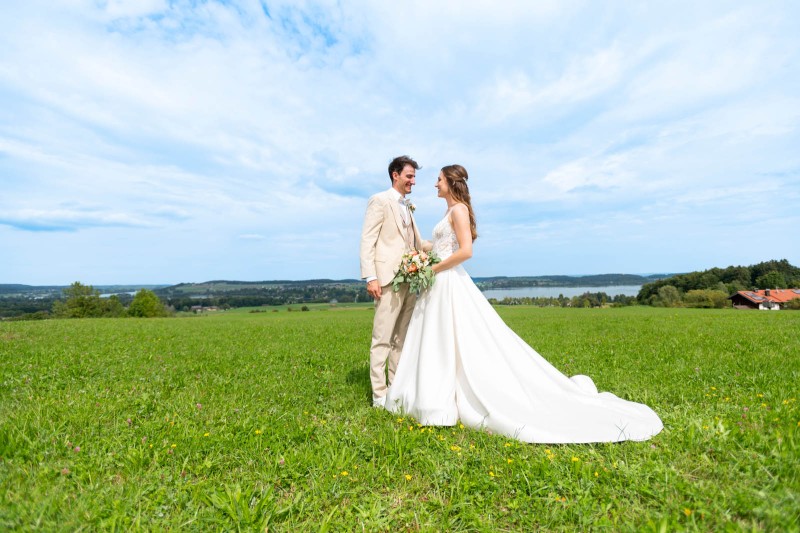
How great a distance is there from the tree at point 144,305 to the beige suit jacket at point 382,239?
6834 cm

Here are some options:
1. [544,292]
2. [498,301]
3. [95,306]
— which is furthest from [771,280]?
[95,306]

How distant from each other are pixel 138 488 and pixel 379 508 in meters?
2.13

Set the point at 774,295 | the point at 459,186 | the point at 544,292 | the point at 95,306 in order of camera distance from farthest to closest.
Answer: the point at 544,292 → the point at 95,306 → the point at 774,295 → the point at 459,186

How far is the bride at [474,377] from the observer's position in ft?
15.7

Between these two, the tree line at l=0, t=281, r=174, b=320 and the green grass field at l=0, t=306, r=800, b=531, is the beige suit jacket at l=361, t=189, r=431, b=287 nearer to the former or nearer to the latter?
the green grass field at l=0, t=306, r=800, b=531

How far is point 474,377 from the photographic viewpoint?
5.26 m

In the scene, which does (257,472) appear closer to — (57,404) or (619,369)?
(57,404)

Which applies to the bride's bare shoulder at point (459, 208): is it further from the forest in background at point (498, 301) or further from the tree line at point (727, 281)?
the tree line at point (727, 281)

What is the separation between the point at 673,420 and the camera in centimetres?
491

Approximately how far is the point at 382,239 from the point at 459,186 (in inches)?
53.6

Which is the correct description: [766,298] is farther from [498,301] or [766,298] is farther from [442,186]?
[442,186]

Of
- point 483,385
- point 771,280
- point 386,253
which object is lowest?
point 483,385

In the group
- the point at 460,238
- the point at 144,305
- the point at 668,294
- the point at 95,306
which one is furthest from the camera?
the point at 668,294

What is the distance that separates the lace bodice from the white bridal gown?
15 mm
